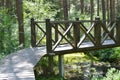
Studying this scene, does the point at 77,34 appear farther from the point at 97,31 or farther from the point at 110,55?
the point at 110,55

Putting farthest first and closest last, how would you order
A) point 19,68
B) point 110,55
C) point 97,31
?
point 110,55 < point 97,31 < point 19,68

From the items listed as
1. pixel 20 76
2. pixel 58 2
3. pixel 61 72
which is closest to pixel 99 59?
pixel 61 72

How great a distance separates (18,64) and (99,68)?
6787mm

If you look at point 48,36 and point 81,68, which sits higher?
point 48,36

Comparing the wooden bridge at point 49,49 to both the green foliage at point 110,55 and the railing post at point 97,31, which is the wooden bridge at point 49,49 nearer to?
the railing post at point 97,31

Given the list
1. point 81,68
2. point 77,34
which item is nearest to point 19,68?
point 77,34

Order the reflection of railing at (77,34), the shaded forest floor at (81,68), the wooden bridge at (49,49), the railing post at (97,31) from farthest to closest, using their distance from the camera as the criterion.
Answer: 1. the shaded forest floor at (81,68)
2. the railing post at (97,31)
3. the reflection of railing at (77,34)
4. the wooden bridge at (49,49)

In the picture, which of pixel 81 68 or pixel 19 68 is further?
pixel 81 68

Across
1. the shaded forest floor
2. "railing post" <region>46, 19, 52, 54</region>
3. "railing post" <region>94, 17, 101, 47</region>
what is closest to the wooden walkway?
"railing post" <region>46, 19, 52, 54</region>

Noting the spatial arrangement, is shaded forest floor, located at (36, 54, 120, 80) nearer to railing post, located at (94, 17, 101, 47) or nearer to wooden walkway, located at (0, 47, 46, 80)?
railing post, located at (94, 17, 101, 47)

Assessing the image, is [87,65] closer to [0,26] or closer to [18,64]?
[0,26]

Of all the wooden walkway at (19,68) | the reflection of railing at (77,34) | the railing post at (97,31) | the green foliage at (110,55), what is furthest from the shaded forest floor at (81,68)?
the wooden walkway at (19,68)

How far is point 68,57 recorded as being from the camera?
1495cm

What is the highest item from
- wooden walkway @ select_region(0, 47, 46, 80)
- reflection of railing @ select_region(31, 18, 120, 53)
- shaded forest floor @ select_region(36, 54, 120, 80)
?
reflection of railing @ select_region(31, 18, 120, 53)
